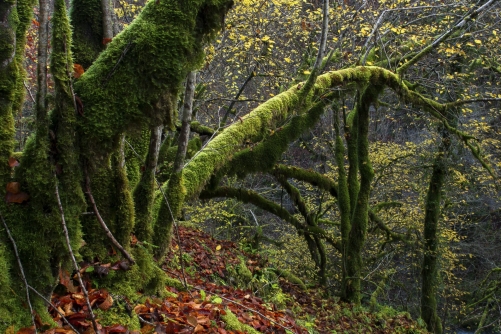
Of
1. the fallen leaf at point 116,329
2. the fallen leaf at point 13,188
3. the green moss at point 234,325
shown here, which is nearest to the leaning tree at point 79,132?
the fallen leaf at point 13,188

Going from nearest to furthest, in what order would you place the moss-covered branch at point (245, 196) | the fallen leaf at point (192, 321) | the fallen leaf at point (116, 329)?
the fallen leaf at point (116, 329) → the fallen leaf at point (192, 321) → the moss-covered branch at point (245, 196)

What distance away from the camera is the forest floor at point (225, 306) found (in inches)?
110

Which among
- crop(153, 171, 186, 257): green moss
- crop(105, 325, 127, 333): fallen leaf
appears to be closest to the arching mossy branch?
crop(153, 171, 186, 257): green moss

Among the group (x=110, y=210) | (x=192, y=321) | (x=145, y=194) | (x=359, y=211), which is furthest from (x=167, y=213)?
(x=359, y=211)

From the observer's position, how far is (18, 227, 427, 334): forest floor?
279 centimetres

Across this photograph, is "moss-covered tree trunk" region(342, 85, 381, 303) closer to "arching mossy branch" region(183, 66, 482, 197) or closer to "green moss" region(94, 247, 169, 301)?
"arching mossy branch" region(183, 66, 482, 197)

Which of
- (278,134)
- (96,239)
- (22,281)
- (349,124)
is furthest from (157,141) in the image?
(349,124)

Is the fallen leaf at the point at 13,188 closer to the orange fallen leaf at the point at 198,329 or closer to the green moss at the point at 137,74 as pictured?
the green moss at the point at 137,74

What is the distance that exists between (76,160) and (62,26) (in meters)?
0.77

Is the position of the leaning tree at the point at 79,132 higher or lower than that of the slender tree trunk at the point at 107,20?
lower

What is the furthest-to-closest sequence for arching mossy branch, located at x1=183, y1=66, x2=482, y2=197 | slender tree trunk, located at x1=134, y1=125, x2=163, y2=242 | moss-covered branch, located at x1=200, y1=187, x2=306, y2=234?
moss-covered branch, located at x1=200, y1=187, x2=306, y2=234 → arching mossy branch, located at x1=183, y1=66, x2=482, y2=197 → slender tree trunk, located at x1=134, y1=125, x2=163, y2=242

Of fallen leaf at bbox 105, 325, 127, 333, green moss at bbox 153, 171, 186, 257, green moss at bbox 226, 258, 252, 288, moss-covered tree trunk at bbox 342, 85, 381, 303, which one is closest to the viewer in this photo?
fallen leaf at bbox 105, 325, 127, 333

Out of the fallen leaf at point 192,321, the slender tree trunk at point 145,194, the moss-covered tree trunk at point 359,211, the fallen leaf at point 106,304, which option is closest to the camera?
the fallen leaf at point 106,304

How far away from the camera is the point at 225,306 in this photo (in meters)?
4.07
